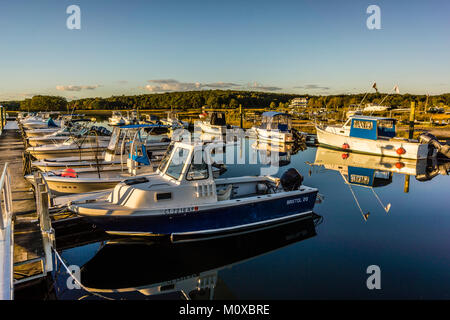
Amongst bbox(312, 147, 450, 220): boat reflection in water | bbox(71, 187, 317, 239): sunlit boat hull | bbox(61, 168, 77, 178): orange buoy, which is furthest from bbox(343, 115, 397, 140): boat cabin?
bbox(61, 168, 77, 178): orange buoy

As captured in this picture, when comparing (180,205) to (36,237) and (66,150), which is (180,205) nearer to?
(36,237)

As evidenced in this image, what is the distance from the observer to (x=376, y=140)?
25281 millimetres

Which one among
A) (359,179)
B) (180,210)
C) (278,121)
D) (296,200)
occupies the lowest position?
(359,179)

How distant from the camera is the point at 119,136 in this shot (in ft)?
Answer: 45.6

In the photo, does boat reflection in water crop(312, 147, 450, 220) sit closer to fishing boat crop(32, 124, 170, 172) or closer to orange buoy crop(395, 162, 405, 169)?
orange buoy crop(395, 162, 405, 169)

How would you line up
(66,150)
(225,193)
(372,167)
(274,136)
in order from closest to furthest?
1. (225,193)
2. (66,150)
3. (372,167)
4. (274,136)

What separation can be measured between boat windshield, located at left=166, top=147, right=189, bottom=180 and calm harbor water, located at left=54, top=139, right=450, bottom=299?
6.95 ft

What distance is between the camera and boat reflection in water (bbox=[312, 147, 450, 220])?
17531 mm

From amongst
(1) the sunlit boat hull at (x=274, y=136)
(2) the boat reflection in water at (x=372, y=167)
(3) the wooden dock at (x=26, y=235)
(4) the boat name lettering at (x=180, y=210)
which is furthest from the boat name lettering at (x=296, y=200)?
(1) the sunlit boat hull at (x=274, y=136)

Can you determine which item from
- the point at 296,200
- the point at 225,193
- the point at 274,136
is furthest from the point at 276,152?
the point at 225,193

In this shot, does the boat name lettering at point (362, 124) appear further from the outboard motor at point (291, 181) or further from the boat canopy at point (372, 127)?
the outboard motor at point (291, 181)

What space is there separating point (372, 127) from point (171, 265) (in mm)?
23735
